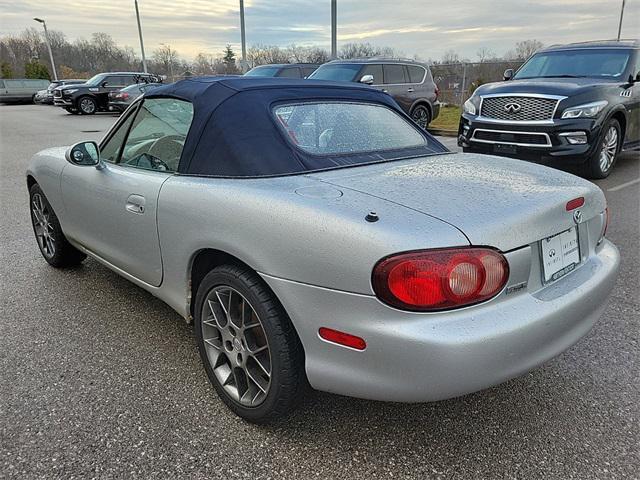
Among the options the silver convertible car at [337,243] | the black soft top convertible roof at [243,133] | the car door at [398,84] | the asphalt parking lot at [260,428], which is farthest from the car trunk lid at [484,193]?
the car door at [398,84]

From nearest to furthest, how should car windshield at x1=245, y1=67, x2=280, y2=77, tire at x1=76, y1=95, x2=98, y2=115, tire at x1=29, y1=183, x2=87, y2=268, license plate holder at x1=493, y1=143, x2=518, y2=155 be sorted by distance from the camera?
tire at x1=29, y1=183, x2=87, y2=268 < license plate holder at x1=493, y1=143, x2=518, y2=155 < car windshield at x1=245, y1=67, x2=280, y2=77 < tire at x1=76, y1=95, x2=98, y2=115

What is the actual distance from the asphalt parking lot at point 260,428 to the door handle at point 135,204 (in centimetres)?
81

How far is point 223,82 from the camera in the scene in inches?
105

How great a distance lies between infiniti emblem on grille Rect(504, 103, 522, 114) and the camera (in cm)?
687

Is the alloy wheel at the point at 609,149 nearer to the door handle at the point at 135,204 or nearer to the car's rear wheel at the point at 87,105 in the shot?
the door handle at the point at 135,204

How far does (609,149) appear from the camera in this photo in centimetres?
725

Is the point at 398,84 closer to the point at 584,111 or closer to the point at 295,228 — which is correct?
the point at 584,111

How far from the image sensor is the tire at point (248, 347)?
2.03m

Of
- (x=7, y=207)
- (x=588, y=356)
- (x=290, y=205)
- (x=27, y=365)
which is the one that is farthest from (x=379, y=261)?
(x=7, y=207)

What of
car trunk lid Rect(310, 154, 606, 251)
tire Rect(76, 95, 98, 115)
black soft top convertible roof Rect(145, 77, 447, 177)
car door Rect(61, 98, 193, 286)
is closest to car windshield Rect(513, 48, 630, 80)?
car trunk lid Rect(310, 154, 606, 251)

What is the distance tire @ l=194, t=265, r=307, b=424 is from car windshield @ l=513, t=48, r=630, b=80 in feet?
23.7

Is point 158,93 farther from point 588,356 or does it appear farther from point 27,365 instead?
point 588,356

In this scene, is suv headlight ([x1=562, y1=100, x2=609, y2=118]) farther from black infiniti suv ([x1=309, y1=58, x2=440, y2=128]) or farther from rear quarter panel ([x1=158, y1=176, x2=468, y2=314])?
rear quarter panel ([x1=158, y1=176, x2=468, y2=314])

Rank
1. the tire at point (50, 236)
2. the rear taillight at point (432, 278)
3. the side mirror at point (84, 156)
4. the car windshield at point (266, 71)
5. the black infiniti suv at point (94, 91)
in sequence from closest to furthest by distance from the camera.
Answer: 1. the rear taillight at point (432, 278)
2. the side mirror at point (84, 156)
3. the tire at point (50, 236)
4. the car windshield at point (266, 71)
5. the black infiniti suv at point (94, 91)
